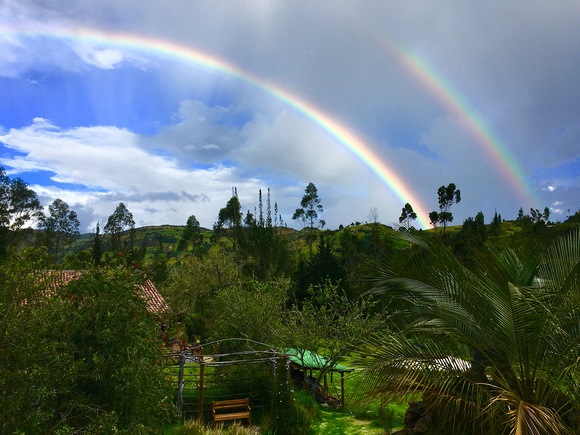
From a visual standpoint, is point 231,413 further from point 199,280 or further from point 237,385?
point 199,280

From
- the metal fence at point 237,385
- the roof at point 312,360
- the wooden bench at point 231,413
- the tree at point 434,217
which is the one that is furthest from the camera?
the tree at point 434,217

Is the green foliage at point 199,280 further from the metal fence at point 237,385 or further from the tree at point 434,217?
the tree at point 434,217

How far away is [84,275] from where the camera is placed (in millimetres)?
7281

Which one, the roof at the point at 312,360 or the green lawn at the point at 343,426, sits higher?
the roof at the point at 312,360

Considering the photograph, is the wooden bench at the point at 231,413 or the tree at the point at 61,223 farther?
the tree at the point at 61,223

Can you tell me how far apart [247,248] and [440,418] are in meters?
35.1

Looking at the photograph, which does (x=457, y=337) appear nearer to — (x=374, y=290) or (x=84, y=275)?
(x=374, y=290)

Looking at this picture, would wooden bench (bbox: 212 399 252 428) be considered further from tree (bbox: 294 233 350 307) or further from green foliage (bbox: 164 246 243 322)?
tree (bbox: 294 233 350 307)

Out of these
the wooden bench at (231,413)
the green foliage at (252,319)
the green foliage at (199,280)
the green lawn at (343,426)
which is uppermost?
the green foliage at (199,280)

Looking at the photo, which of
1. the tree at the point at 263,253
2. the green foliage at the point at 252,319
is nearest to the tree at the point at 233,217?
the tree at the point at 263,253

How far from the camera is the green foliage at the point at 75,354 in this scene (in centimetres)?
544

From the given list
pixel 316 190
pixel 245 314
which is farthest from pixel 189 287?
pixel 316 190

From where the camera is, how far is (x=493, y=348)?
6.41m

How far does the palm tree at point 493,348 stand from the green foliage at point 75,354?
352 centimetres
